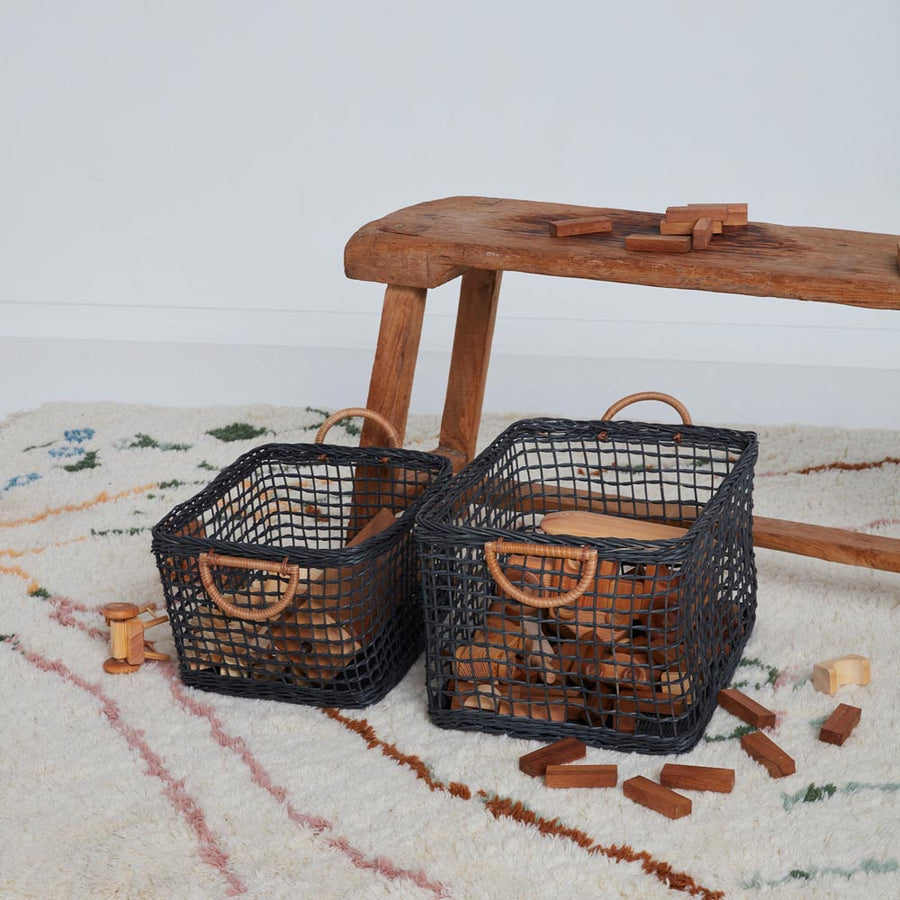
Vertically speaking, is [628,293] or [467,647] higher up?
[628,293]

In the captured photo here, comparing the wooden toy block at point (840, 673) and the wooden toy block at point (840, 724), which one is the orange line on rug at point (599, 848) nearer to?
the wooden toy block at point (840, 724)

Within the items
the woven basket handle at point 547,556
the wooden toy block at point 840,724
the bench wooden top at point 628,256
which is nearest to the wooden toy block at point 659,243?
the bench wooden top at point 628,256

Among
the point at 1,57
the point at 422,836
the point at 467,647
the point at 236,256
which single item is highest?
the point at 1,57

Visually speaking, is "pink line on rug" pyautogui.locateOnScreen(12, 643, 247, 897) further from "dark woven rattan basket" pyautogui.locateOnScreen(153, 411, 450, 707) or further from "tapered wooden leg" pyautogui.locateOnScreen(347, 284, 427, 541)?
"tapered wooden leg" pyautogui.locateOnScreen(347, 284, 427, 541)

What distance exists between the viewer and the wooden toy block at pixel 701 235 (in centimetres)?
170

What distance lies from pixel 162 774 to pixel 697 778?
1.91ft

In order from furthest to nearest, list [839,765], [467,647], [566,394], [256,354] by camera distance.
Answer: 1. [256,354]
2. [566,394]
3. [467,647]
4. [839,765]

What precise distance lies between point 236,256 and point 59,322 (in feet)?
1.90

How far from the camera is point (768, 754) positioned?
53.2 inches

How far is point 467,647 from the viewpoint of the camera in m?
1.47

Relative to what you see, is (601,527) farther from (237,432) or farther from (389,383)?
(237,432)

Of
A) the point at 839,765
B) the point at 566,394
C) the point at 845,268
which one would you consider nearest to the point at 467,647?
the point at 839,765

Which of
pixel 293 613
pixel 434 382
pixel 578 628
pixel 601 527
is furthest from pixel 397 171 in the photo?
pixel 578 628

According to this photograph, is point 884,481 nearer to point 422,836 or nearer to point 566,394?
point 566,394
